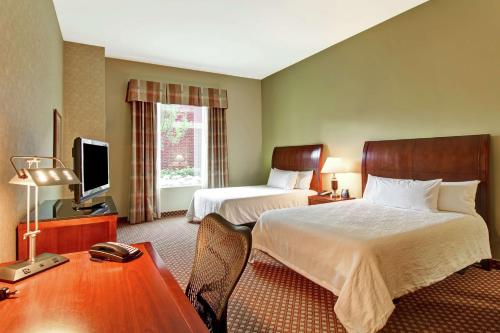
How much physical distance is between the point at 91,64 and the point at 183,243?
9.96 feet

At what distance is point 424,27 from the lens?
3238 millimetres

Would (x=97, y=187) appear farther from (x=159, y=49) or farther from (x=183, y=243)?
(x=159, y=49)

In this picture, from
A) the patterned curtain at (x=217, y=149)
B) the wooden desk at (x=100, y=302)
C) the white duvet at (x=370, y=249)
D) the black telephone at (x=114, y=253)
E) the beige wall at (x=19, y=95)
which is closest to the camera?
the wooden desk at (x=100, y=302)

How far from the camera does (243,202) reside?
4031 mm

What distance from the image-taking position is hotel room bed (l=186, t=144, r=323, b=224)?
13.1 feet

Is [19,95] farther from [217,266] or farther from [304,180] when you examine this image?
[304,180]

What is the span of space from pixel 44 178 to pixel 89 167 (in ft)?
4.26

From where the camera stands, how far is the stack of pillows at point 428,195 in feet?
8.74

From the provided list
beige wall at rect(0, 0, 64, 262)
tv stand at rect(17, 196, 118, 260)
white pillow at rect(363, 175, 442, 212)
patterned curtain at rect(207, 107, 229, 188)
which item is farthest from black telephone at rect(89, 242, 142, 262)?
patterned curtain at rect(207, 107, 229, 188)

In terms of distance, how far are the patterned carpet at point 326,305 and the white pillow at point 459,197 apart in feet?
2.07

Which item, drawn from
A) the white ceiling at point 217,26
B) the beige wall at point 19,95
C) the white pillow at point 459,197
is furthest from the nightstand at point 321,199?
the beige wall at point 19,95

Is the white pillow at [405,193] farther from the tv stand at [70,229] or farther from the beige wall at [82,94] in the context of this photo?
the beige wall at [82,94]

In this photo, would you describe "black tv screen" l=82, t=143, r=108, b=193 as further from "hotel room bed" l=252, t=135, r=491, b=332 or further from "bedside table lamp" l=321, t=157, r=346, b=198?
"bedside table lamp" l=321, t=157, r=346, b=198

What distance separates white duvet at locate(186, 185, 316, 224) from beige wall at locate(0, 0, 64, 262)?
2.09m
